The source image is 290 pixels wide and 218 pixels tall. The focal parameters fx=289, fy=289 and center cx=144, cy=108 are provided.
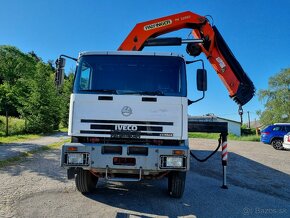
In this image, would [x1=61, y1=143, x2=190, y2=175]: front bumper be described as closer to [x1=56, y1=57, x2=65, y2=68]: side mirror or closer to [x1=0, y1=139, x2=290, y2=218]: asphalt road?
[x1=0, y1=139, x2=290, y2=218]: asphalt road

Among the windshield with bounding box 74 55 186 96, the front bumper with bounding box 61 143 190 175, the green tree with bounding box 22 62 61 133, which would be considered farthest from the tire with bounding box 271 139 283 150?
the green tree with bounding box 22 62 61 133

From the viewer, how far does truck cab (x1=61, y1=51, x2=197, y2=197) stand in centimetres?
498

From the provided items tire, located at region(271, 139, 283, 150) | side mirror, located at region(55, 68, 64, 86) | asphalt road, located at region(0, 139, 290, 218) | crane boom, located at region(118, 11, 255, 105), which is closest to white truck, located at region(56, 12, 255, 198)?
side mirror, located at region(55, 68, 64, 86)

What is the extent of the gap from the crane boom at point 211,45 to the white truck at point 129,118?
279cm

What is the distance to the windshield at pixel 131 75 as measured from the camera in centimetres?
549

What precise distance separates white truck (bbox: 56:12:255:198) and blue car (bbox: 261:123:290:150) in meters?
15.7

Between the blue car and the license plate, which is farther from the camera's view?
the blue car

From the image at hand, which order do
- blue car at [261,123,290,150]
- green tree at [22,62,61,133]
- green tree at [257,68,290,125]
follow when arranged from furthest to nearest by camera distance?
green tree at [257,68,290,125], green tree at [22,62,61,133], blue car at [261,123,290,150]

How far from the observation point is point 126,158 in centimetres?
503

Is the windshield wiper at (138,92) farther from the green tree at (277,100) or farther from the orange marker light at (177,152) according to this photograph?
the green tree at (277,100)

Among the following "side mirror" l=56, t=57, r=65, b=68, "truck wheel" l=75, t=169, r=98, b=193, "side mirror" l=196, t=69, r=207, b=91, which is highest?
"side mirror" l=56, t=57, r=65, b=68

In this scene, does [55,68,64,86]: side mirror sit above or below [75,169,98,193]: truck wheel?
above

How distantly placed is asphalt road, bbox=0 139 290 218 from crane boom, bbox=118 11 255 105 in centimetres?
258

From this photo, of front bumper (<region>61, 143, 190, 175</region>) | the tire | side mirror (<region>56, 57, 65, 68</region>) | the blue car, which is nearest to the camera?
front bumper (<region>61, 143, 190, 175</region>)
